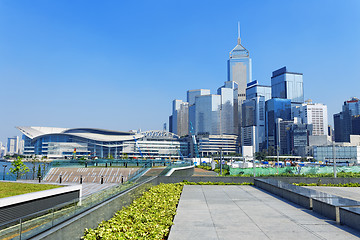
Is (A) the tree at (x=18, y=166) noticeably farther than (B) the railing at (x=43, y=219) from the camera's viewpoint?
Yes

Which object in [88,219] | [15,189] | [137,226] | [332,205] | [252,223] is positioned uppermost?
[15,189]

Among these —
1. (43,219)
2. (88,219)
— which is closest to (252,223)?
(88,219)

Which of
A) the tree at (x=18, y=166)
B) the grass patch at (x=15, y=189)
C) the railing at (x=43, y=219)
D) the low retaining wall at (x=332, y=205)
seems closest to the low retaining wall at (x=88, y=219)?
the railing at (x=43, y=219)

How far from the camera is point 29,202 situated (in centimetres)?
1137

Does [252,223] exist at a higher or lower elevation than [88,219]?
lower

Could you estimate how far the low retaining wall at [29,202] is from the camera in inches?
392

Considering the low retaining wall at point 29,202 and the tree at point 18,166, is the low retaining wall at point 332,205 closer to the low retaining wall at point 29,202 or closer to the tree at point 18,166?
the low retaining wall at point 29,202

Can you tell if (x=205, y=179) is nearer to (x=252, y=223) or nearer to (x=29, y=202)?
(x=252, y=223)

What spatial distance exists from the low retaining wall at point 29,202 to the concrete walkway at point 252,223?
14.5ft

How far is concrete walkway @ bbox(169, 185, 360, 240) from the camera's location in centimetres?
946

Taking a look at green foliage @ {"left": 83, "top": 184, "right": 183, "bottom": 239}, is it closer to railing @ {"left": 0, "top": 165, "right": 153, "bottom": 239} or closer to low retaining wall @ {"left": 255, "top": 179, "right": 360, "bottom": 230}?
railing @ {"left": 0, "top": 165, "right": 153, "bottom": 239}

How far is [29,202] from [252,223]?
8859 mm

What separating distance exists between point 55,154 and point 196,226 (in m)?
191

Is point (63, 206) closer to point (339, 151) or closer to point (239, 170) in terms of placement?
point (239, 170)
